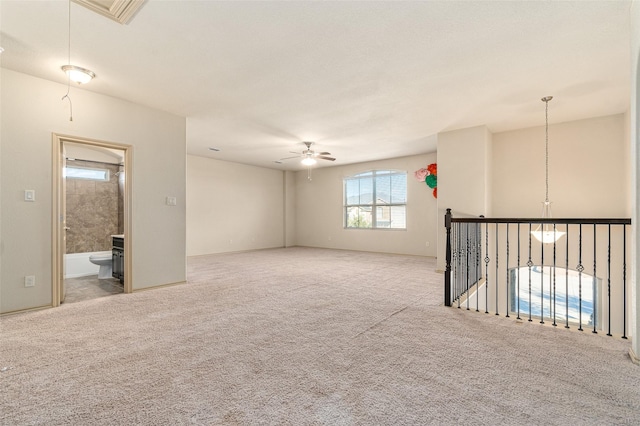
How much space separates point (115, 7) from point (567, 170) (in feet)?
22.0

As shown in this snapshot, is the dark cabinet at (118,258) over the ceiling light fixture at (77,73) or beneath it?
beneath

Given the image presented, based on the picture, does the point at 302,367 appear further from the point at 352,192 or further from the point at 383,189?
the point at 352,192

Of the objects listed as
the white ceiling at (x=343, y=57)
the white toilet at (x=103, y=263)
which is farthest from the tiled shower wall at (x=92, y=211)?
the white ceiling at (x=343, y=57)

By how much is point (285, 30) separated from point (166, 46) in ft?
3.91

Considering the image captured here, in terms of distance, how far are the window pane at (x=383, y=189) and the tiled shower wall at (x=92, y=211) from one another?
670cm

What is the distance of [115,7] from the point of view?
2.24m

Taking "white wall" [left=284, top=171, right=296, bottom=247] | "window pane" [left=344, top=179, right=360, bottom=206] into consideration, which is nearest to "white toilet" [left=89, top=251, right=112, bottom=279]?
"white wall" [left=284, top=171, right=296, bottom=247]

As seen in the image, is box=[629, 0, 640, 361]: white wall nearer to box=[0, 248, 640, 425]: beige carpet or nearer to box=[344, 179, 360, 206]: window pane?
box=[0, 248, 640, 425]: beige carpet

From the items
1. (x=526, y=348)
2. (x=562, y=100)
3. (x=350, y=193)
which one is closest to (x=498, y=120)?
(x=562, y=100)

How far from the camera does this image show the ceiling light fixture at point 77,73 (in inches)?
119

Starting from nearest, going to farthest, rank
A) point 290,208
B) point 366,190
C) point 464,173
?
point 464,173
point 366,190
point 290,208

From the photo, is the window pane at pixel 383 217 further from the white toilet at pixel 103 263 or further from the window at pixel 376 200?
the white toilet at pixel 103 263

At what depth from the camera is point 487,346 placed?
2.38 m

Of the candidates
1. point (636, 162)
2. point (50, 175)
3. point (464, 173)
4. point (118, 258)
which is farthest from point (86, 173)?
point (636, 162)
